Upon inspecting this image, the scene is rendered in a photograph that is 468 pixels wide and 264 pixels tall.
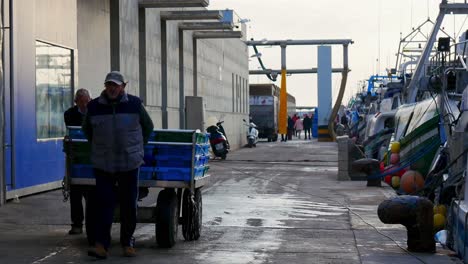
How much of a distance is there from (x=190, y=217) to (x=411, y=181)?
6.74 m

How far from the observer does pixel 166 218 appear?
950 cm

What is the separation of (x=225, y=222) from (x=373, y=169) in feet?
23.1

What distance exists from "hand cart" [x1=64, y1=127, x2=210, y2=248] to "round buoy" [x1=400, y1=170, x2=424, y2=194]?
668 cm

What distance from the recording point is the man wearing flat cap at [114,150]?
29.0ft

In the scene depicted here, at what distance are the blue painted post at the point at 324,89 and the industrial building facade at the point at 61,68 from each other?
1077 inches

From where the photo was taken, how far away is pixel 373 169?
18547 millimetres

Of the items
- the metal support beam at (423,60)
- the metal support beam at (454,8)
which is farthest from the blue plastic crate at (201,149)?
the metal support beam at (423,60)

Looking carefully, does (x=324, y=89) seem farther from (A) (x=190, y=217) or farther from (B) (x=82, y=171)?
(B) (x=82, y=171)

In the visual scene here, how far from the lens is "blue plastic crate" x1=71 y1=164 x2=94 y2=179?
9699 millimetres

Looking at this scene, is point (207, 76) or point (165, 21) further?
point (207, 76)

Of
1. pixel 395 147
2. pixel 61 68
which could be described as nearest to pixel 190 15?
pixel 395 147

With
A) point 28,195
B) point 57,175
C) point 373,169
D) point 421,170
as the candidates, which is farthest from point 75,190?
point 373,169

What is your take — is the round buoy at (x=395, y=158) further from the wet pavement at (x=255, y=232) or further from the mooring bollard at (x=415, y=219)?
the mooring bollard at (x=415, y=219)

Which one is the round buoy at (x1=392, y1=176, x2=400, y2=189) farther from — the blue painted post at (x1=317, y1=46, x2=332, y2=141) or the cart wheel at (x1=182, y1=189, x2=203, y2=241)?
the blue painted post at (x1=317, y1=46, x2=332, y2=141)
